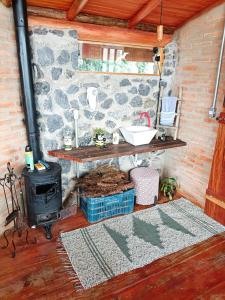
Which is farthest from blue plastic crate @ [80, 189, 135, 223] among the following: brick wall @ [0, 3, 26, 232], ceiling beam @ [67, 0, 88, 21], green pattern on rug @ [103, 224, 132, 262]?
ceiling beam @ [67, 0, 88, 21]

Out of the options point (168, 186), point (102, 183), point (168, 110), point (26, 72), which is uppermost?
point (26, 72)

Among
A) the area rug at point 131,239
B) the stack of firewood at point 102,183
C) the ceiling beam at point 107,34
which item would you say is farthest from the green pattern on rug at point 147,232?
the ceiling beam at point 107,34

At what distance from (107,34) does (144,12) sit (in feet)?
1.74

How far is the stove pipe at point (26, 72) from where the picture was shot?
2.26m

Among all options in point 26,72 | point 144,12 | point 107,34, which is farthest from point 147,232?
point 144,12

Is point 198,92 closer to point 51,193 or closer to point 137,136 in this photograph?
point 137,136

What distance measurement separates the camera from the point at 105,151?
2.93 m

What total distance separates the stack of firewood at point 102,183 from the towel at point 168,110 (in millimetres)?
1129

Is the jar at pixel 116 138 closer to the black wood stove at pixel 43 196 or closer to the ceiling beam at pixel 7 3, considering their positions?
the black wood stove at pixel 43 196

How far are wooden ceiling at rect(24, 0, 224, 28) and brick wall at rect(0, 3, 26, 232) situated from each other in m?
0.42

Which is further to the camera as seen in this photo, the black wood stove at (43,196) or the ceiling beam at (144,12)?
the ceiling beam at (144,12)

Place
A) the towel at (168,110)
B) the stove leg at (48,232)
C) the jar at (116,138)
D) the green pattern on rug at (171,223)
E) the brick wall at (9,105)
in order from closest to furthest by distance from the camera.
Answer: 1. the brick wall at (9,105)
2. the stove leg at (48,232)
3. the green pattern on rug at (171,223)
4. the jar at (116,138)
5. the towel at (168,110)

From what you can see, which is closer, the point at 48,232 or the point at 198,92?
the point at 48,232

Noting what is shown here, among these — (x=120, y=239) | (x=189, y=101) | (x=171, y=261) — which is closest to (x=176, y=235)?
(x=171, y=261)
